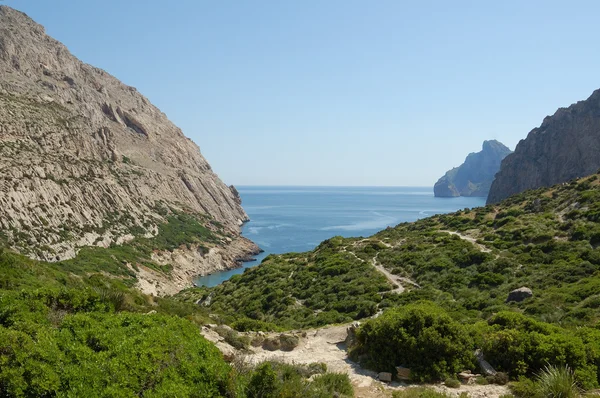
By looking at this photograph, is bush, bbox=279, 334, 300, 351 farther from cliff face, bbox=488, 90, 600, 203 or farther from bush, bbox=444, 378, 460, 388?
cliff face, bbox=488, 90, 600, 203

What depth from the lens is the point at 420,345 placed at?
1271 centimetres

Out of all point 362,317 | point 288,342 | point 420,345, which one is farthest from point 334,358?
point 362,317

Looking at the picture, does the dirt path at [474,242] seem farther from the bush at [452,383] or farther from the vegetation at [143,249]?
the vegetation at [143,249]

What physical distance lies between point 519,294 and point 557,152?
461 feet

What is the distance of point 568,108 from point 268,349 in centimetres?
16276

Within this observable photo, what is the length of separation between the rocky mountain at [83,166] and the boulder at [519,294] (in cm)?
5795

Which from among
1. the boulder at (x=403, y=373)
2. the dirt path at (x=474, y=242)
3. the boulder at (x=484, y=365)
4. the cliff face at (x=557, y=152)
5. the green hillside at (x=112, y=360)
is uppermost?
the cliff face at (x=557, y=152)

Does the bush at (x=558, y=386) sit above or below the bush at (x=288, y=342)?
above

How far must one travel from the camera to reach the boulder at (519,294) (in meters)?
23.3

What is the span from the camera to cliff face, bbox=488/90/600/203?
412ft

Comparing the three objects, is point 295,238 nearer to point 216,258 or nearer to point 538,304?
point 216,258

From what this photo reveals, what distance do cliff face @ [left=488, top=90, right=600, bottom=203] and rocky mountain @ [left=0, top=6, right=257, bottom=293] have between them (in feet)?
351

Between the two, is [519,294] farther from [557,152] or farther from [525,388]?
[557,152]

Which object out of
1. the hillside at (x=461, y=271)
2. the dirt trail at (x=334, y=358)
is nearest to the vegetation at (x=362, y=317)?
the hillside at (x=461, y=271)
